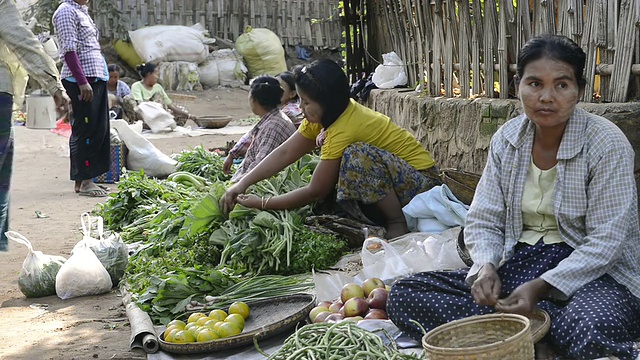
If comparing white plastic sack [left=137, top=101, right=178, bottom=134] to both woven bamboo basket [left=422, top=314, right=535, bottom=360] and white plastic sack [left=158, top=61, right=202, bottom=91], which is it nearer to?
white plastic sack [left=158, top=61, right=202, bottom=91]

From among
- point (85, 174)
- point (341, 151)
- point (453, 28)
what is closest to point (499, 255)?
point (341, 151)

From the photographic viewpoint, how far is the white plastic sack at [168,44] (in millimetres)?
17047

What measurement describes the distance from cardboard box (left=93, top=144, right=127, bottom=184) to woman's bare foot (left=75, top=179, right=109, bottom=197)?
1.76 feet

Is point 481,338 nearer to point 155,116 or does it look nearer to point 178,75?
point 155,116

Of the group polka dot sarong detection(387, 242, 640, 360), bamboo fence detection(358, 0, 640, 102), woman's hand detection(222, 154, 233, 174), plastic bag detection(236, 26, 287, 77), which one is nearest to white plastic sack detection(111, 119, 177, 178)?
woman's hand detection(222, 154, 233, 174)

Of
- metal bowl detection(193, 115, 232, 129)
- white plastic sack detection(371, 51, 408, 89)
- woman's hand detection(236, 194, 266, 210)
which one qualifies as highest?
white plastic sack detection(371, 51, 408, 89)

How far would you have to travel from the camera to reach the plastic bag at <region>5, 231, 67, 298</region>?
491cm

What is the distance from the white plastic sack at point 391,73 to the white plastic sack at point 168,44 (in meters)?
10.3

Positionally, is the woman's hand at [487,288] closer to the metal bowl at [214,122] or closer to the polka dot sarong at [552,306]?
the polka dot sarong at [552,306]

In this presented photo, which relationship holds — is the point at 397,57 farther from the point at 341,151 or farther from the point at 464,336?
the point at 464,336

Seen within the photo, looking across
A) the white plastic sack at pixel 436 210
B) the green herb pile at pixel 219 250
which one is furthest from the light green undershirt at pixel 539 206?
the white plastic sack at pixel 436 210

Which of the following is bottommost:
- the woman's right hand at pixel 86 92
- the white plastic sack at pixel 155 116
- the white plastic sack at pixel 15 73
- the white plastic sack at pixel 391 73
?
the white plastic sack at pixel 155 116

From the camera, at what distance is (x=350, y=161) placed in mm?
5031

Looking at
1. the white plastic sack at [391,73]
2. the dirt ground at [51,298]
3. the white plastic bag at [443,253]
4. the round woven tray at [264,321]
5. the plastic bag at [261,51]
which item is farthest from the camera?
the plastic bag at [261,51]
